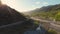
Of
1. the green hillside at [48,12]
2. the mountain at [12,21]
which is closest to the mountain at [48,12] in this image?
the green hillside at [48,12]

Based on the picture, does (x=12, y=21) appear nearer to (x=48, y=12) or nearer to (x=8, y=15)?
(x=8, y=15)

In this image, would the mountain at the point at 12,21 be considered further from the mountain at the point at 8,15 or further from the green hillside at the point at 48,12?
the green hillside at the point at 48,12

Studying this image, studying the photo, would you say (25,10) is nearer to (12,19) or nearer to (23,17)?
(23,17)

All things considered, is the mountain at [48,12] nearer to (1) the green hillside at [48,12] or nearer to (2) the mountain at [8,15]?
(1) the green hillside at [48,12]

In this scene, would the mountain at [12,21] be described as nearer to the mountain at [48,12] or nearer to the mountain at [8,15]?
the mountain at [8,15]

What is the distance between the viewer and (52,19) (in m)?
1.90

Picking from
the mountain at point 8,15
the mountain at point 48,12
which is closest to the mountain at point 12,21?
the mountain at point 8,15

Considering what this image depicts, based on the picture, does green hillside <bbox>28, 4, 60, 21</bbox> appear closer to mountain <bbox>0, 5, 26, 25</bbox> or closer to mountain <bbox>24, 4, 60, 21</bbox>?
mountain <bbox>24, 4, 60, 21</bbox>

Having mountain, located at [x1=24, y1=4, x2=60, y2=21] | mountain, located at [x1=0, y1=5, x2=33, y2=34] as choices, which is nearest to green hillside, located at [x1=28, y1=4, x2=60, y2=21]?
mountain, located at [x1=24, y1=4, x2=60, y2=21]

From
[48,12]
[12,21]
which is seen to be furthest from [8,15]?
[48,12]

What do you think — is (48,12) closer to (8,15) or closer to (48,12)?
(48,12)

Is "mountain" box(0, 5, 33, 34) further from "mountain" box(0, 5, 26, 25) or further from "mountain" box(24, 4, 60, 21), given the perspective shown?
"mountain" box(24, 4, 60, 21)

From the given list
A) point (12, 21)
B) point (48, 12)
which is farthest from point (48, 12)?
point (12, 21)

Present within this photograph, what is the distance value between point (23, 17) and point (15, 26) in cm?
17
